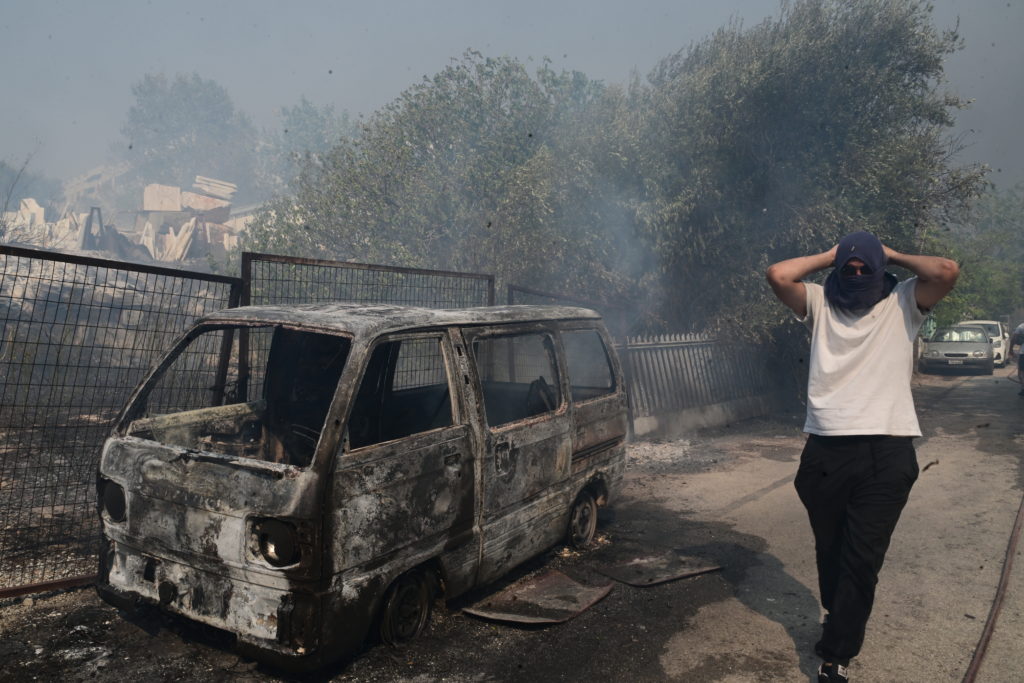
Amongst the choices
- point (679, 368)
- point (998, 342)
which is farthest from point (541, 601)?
point (998, 342)

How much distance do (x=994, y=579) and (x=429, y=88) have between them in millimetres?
21436

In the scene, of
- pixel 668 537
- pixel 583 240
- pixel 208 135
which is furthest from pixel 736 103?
pixel 208 135

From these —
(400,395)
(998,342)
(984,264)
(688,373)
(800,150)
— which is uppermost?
(984,264)

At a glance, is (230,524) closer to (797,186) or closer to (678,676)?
(678,676)

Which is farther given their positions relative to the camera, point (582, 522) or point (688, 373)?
point (688, 373)

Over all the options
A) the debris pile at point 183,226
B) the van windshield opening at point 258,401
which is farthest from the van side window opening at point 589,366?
the debris pile at point 183,226

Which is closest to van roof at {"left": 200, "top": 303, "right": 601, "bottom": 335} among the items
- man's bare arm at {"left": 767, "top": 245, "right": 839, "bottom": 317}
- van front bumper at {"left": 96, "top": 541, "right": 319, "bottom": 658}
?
van front bumper at {"left": 96, "top": 541, "right": 319, "bottom": 658}

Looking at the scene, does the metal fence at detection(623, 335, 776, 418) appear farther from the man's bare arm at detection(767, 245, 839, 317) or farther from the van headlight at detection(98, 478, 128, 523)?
the van headlight at detection(98, 478, 128, 523)

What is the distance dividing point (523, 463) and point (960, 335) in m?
23.3

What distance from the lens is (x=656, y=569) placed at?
17.6 feet

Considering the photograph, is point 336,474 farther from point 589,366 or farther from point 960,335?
point 960,335

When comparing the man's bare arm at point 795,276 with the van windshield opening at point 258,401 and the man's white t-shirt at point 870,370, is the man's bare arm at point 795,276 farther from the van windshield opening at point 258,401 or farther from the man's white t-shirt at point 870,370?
the van windshield opening at point 258,401

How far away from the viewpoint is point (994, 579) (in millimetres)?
5164

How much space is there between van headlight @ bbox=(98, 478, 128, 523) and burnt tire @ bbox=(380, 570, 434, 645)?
1466 millimetres
